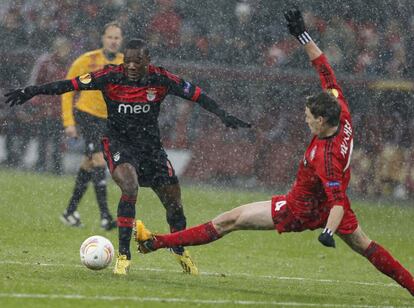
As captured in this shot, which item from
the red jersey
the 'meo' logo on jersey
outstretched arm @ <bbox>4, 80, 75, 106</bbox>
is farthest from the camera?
the 'meo' logo on jersey

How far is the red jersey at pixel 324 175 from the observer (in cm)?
952

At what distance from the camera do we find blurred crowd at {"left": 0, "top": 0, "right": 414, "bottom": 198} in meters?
19.0

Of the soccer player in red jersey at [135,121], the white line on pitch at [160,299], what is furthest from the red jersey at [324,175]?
the soccer player in red jersey at [135,121]

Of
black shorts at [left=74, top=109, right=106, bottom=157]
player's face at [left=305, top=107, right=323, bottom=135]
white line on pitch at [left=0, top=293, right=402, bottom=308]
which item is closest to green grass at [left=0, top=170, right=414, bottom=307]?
white line on pitch at [left=0, top=293, right=402, bottom=308]

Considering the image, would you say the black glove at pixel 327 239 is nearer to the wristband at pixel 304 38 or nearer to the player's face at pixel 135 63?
the wristband at pixel 304 38

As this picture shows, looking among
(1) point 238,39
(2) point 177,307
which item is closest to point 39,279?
(2) point 177,307

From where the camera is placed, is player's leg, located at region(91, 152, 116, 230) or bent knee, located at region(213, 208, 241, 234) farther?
player's leg, located at region(91, 152, 116, 230)

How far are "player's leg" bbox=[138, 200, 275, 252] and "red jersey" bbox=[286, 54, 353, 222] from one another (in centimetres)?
23

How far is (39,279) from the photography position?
32.3 ft

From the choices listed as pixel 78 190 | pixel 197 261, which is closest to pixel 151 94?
pixel 197 261

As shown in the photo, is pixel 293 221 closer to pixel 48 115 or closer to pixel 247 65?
pixel 247 65

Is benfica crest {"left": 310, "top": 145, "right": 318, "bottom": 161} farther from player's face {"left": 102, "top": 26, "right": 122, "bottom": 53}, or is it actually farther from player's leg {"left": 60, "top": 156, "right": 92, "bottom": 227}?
player's leg {"left": 60, "top": 156, "right": 92, "bottom": 227}

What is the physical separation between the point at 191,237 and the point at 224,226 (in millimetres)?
295

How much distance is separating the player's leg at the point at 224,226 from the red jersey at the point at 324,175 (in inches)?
8.9
